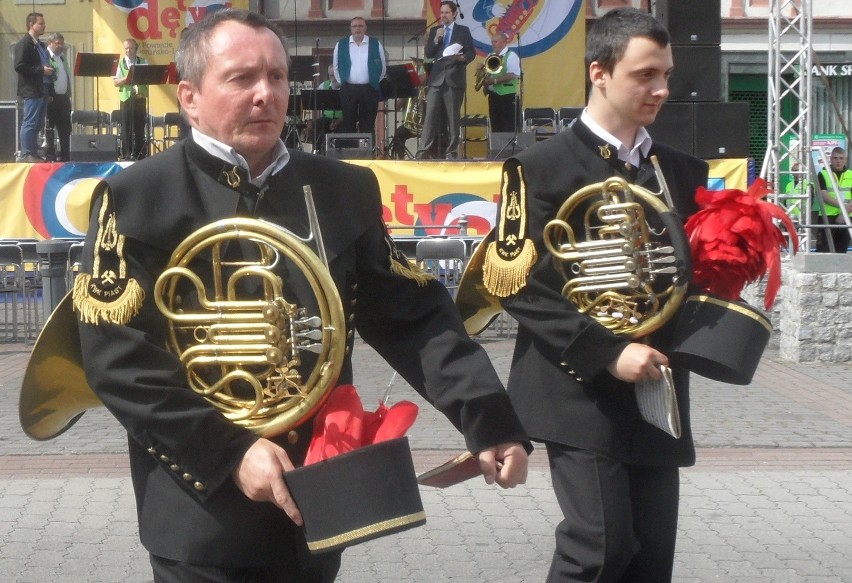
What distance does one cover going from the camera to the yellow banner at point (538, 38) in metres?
17.7

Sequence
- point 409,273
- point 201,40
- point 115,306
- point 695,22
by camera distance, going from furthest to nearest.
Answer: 1. point 695,22
2. point 409,273
3. point 201,40
4. point 115,306

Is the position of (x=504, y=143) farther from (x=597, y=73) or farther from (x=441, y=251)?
(x=597, y=73)

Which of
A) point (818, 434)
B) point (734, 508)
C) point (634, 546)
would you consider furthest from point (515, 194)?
point (818, 434)

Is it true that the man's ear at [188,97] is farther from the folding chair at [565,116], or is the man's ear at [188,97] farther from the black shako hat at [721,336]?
the folding chair at [565,116]

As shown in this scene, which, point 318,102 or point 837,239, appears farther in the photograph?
point 318,102

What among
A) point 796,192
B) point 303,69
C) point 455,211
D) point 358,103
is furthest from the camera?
point 358,103

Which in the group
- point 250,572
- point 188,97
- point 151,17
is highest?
point 151,17

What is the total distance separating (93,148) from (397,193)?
3.91m

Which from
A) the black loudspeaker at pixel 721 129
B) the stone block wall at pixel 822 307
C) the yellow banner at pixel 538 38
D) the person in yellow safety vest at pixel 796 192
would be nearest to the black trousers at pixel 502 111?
the yellow banner at pixel 538 38

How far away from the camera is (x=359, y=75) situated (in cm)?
1627

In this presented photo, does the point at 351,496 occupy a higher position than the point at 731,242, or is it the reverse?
the point at 731,242

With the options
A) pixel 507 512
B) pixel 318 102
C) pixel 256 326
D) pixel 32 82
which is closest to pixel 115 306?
pixel 256 326

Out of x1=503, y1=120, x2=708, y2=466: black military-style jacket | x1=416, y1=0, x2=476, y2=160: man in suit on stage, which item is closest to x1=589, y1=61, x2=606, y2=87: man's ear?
x1=503, y1=120, x2=708, y2=466: black military-style jacket

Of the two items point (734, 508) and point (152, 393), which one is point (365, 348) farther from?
point (152, 393)
